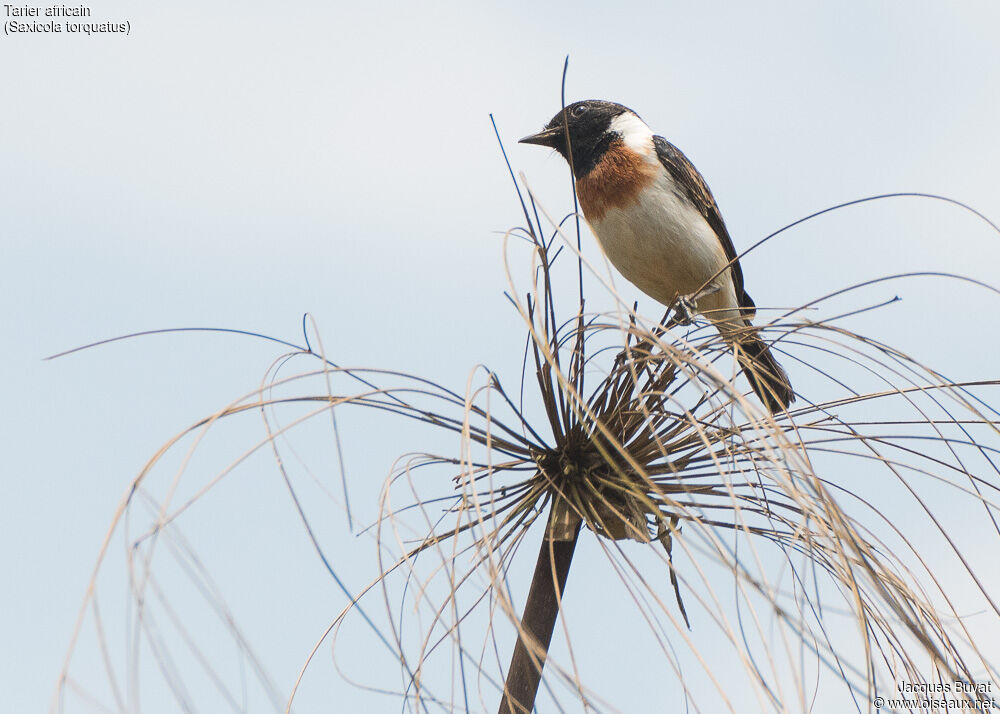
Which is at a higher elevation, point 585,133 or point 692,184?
point 585,133

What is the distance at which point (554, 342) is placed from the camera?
86.9 inches

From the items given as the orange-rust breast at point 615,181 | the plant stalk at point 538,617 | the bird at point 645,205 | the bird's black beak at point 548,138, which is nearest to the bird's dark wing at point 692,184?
the bird at point 645,205

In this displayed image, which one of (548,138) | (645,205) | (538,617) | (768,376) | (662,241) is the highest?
(548,138)

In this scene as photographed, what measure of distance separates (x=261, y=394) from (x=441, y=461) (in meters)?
0.47

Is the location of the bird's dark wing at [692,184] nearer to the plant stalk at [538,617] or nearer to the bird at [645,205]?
the bird at [645,205]

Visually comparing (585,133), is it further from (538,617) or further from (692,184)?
(538,617)

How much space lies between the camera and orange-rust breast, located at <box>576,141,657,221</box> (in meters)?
4.16

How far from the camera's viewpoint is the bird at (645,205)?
4145mm

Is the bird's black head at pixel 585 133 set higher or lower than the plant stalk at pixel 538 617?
higher

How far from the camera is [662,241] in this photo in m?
4.13

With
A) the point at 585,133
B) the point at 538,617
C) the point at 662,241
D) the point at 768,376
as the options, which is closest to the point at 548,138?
the point at 585,133

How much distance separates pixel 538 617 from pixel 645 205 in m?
2.39

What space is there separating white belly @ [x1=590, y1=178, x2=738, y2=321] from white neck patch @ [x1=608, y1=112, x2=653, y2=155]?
215mm

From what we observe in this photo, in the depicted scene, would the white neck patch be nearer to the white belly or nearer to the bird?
the bird
